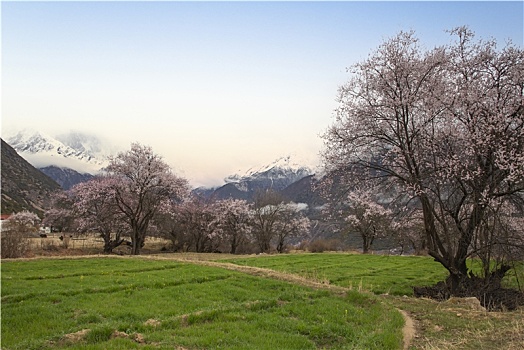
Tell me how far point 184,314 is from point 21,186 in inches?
7232

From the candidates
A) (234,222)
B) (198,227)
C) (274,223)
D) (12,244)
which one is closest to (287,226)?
(274,223)

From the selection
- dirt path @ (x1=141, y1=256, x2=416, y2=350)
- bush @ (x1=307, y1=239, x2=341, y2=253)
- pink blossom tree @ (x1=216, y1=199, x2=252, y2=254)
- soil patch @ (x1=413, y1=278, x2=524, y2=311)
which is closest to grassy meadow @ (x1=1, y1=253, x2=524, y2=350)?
dirt path @ (x1=141, y1=256, x2=416, y2=350)

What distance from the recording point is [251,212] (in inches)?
2452

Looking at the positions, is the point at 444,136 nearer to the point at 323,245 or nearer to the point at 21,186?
the point at 323,245

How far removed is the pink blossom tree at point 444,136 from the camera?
1662 centimetres

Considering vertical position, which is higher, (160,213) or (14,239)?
(160,213)

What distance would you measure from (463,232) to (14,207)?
488ft

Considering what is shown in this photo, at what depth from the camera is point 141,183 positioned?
42.7 m

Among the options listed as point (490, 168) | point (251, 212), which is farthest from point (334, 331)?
point (251, 212)

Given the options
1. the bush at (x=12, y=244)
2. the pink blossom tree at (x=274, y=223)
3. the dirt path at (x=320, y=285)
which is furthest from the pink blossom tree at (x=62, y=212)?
Answer: the dirt path at (x=320, y=285)

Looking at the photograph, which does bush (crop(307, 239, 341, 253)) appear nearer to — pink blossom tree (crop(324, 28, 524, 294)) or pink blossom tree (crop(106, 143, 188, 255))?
pink blossom tree (crop(106, 143, 188, 255))

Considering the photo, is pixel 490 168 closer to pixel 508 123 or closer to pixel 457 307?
pixel 508 123

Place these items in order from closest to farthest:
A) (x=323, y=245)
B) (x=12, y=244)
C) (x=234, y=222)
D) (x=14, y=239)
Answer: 1. (x=12, y=244)
2. (x=14, y=239)
3. (x=323, y=245)
4. (x=234, y=222)

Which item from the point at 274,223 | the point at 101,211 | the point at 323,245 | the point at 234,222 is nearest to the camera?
the point at 101,211
